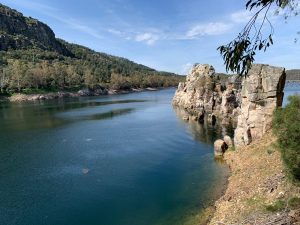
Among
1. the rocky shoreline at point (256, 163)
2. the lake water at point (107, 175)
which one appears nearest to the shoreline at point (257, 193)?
the rocky shoreline at point (256, 163)

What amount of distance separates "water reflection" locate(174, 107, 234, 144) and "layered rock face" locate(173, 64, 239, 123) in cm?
263

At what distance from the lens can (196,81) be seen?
12888 cm

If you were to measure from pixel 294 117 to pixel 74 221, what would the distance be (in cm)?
2155

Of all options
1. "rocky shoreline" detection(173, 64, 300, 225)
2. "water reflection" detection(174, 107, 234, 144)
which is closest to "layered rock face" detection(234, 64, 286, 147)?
"rocky shoreline" detection(173, 64, 300, 225)

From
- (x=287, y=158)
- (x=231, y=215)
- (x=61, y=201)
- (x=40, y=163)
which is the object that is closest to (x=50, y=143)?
(x=40, y=163)

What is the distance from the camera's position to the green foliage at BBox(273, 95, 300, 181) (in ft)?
75.3

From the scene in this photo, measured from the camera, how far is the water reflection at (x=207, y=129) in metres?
Result: 67.2

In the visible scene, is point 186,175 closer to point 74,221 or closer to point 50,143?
point 74,221

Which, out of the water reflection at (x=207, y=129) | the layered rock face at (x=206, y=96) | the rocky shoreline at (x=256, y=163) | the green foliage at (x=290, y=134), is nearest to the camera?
the green foliage at (x=290, y=134)

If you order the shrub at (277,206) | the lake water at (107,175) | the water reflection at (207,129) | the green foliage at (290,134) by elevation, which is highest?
the green foliage at (290,134)

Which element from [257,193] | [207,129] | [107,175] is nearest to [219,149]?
[107,175]

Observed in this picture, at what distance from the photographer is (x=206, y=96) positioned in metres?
118

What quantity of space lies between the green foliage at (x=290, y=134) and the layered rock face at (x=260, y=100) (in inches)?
993

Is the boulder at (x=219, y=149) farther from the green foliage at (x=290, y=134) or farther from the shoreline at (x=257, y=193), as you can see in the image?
the green foliage at (x=290, y=134)
